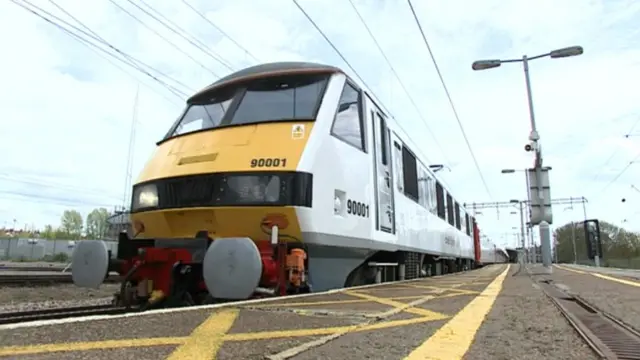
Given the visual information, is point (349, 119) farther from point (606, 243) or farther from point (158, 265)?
point (606, 243)

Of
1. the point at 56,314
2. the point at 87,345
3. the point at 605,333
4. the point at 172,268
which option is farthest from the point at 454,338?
the point at 56,314

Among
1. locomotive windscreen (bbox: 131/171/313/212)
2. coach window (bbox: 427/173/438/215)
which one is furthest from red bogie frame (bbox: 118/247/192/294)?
coach window (bbox: 427/173/438/215)

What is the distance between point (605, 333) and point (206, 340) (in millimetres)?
2718

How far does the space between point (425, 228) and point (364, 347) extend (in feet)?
28.7

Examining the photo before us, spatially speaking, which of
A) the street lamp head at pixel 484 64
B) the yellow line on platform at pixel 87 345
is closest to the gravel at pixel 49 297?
the yellow line on platform at pixel 87 345

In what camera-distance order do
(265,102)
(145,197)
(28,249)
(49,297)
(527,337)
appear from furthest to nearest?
(28,249)
(49,297)
(265,102)
(145,197)
(527,337)

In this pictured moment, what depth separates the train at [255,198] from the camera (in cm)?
513

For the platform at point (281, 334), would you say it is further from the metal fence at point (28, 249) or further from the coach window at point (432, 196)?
the metal fence at point (28, 249)

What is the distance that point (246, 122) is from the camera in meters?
5.97

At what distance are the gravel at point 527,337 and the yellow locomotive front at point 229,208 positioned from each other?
2112mm

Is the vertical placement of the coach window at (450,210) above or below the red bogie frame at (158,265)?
above

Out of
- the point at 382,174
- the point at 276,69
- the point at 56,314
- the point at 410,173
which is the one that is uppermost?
the point at 276,69

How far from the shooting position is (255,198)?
207 inches

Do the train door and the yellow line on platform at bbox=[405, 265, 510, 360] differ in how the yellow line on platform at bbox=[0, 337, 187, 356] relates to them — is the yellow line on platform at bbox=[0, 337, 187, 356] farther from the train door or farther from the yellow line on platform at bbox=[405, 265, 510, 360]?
the train door
